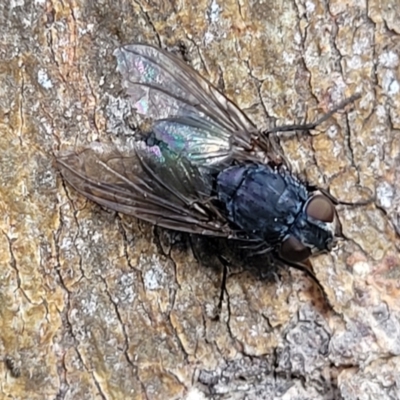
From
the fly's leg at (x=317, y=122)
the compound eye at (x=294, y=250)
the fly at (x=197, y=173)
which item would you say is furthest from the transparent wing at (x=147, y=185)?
the fly's leg at (x=317, y=122)

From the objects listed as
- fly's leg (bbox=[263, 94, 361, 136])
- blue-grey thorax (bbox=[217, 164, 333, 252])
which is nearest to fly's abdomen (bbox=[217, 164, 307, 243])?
blue-grey thorax (bbox=[217, 164, 333, 252])

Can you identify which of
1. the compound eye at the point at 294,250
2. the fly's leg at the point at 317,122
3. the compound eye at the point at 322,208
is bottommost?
the compound eye at the point at 294,250

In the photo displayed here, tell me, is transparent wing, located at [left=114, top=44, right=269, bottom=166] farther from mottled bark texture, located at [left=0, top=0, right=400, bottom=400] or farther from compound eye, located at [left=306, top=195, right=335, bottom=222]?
compound eye, located at [left=306, top=195, right=335, bottom=222]

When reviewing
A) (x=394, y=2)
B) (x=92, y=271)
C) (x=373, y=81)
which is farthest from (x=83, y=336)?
(x=394, y=2)

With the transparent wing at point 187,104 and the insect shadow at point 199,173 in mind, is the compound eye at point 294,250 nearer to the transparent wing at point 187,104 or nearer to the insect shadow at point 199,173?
the insect shadow at point 199,173

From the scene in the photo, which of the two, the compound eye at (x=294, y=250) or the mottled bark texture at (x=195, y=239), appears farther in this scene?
the compound eye at (x=294, y=250)

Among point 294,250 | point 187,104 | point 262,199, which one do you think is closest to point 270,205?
point 262,199

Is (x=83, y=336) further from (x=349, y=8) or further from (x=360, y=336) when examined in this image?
(x=349, y=8)
